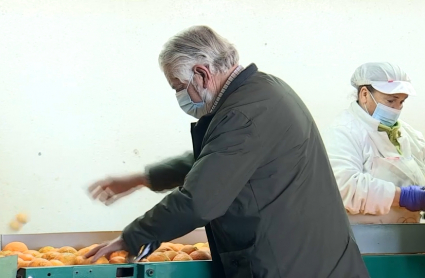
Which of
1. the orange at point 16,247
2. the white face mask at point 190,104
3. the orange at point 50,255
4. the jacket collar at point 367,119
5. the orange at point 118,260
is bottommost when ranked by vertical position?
the orange at point 16,247

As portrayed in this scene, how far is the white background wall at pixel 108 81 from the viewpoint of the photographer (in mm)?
3406

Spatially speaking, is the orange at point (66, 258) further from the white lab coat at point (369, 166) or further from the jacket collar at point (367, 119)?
the jacket collar at point (367, 119)

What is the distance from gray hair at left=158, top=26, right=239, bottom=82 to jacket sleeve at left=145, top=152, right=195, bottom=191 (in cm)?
68

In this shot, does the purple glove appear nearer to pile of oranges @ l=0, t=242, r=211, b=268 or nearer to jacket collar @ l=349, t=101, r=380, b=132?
jacket collar @ l=349, t=101, r=380, b=132

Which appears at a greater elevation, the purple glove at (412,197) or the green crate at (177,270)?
the green crate at (177,270)

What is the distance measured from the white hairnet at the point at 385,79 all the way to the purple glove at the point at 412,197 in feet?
1.67

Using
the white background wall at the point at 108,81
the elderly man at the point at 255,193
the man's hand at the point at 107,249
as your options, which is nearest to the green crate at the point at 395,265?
the elderly man at the point at 255,193

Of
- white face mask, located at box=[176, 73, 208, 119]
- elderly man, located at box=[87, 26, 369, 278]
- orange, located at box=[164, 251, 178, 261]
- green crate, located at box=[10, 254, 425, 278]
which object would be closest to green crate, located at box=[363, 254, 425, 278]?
green crate, located at box=[10, 254, 425, 278]

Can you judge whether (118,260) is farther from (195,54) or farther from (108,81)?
(108,81)

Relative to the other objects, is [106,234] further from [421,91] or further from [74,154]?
[421,91]

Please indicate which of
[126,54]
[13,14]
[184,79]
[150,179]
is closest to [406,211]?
[150,179]

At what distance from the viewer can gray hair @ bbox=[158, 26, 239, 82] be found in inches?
75.3

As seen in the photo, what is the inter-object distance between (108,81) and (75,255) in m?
1.70

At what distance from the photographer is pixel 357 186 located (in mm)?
2793
